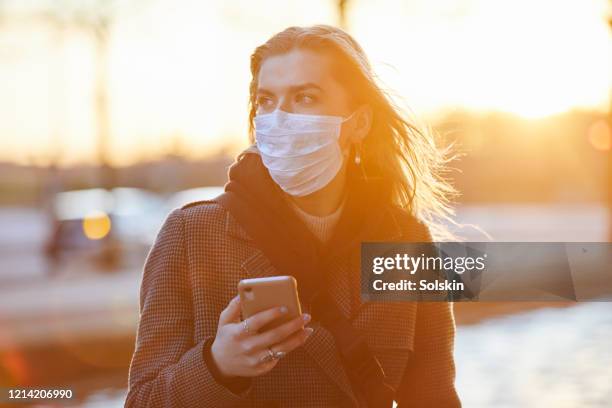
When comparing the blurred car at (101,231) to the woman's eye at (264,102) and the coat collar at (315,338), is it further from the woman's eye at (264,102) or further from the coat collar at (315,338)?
the coat collar at (315,338)

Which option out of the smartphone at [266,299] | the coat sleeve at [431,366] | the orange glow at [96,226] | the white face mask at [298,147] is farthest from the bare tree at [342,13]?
the orange glow at [96,226]

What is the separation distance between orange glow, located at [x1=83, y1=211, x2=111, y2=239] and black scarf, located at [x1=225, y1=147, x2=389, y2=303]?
1729cm

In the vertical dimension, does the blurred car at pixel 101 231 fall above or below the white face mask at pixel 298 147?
below

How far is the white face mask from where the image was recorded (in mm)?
2754

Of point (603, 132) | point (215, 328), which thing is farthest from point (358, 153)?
point (603, 132)

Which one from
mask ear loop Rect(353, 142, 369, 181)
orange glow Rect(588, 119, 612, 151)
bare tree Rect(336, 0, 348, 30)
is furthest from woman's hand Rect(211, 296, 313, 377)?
orange glow Rect(588, 119, 612, 151)

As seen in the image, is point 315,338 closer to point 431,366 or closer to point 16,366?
point 431,366

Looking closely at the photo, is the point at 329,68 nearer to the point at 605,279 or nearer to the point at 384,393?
the point at 384,393

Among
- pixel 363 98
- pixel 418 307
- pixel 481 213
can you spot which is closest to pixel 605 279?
pixel 418 307

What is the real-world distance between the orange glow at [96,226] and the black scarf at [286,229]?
1729 centimetres

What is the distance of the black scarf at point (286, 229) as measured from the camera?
8.58 feet

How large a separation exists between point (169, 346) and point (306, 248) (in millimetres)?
459

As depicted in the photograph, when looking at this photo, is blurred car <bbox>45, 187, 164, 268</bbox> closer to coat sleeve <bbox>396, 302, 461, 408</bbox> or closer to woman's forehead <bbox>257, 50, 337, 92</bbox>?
coat sleeve <bbox>396, 302, 461, 408</bbox>

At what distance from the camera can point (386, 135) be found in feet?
9.96
